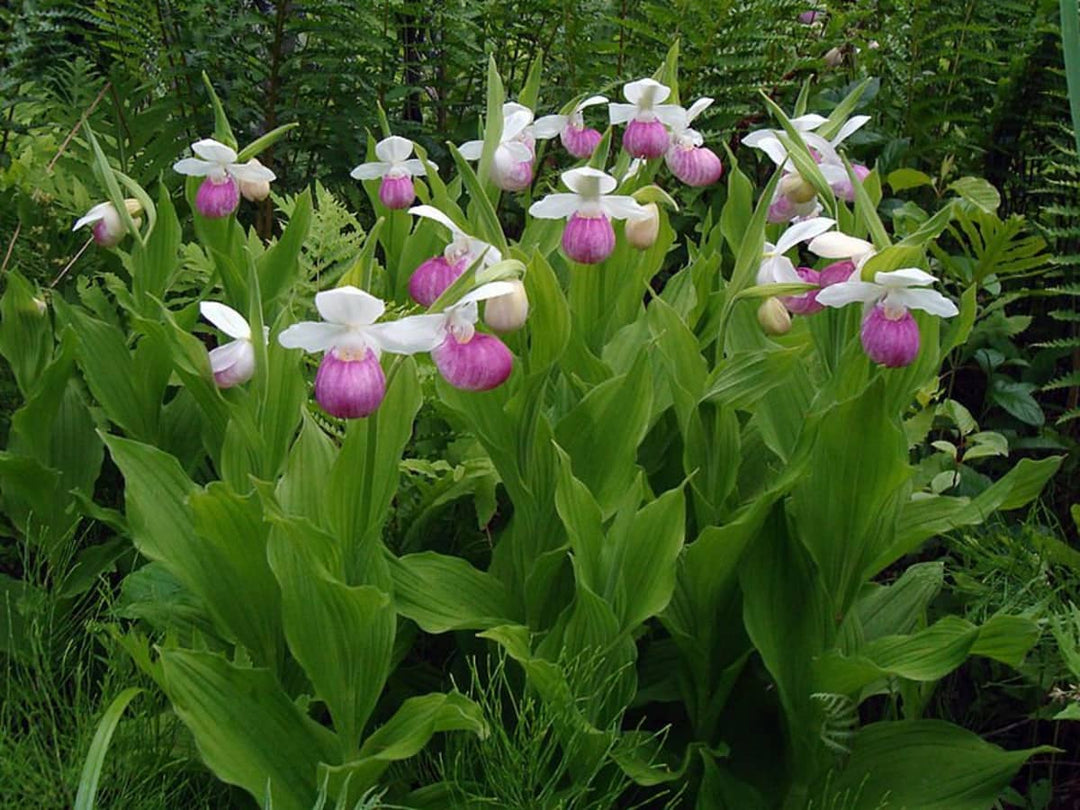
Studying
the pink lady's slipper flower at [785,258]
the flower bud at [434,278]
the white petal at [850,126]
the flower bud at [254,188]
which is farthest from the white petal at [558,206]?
the flower bud at [254,188]

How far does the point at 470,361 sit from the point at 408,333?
6cm

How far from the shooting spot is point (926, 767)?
3.82 feet

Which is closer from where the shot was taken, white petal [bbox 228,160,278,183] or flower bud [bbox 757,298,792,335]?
flower bud [bbox 757,298,792,335]

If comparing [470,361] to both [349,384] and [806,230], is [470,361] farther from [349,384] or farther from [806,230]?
[806,230]

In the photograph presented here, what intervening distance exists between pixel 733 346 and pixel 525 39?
4.41 feet

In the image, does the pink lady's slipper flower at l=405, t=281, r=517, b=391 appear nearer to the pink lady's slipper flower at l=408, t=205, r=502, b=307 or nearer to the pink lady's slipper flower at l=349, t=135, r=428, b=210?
the pink lady's slipper flower at l=408, t=205, r=502, b=307

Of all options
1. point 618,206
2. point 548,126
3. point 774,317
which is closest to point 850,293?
point 774,317

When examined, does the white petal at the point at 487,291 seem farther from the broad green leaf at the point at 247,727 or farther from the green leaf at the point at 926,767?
the green leaf at the point at 926,767

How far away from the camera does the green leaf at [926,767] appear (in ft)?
3.72

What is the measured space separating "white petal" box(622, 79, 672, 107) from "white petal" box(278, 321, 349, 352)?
0.62 metres

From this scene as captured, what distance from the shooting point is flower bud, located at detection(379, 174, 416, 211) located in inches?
57.3

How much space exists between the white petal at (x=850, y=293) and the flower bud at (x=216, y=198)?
772 mm

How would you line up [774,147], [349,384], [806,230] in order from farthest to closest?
[774,147], [806,230], [349,384]

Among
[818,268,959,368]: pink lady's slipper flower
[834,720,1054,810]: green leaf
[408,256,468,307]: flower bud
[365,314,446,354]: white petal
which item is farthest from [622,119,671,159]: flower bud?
[834,720,1054,810]: green leaf
